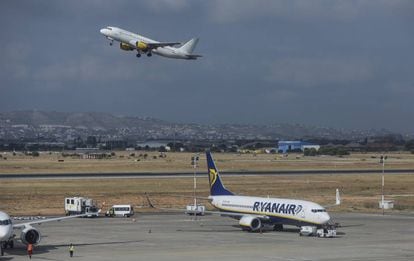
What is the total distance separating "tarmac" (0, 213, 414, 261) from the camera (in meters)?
60.7

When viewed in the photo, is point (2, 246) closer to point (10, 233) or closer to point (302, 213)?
point (10, 233)

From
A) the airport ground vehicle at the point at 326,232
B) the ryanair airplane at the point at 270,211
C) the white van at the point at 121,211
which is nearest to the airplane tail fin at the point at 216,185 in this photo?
the ryanair airplane at the point at 270,211

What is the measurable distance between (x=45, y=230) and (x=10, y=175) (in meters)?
82.6

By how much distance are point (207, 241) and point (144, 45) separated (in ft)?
133

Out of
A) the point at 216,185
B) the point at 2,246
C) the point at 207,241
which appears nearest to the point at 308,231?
the point at 207,241

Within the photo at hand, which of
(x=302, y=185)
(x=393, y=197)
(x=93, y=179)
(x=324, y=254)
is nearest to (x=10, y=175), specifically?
(x=93, y=179)

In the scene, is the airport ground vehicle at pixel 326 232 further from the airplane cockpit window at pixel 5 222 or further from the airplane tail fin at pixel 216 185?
the airplane cockpit window at pixel 5 222

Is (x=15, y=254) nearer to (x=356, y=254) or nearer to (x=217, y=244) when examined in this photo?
(x=217, y=244)

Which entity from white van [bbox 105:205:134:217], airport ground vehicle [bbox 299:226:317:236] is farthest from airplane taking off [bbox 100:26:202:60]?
airport ground vehicle [bbox 299:226:317:236]

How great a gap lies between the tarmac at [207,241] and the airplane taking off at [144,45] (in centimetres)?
2258

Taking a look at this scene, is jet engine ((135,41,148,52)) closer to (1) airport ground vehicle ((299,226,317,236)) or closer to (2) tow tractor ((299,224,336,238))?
(2) tow tractor ((299,224,336,238))

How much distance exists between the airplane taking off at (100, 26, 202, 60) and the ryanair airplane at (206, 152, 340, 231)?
1031 inches

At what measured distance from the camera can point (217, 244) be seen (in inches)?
2721

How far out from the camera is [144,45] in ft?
347
